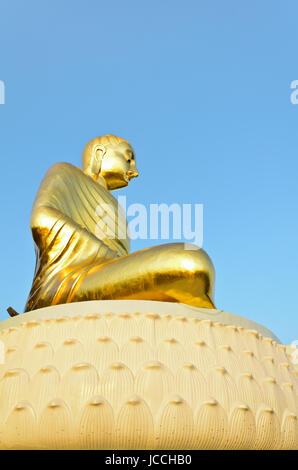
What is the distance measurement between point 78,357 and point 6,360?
0.37 metres

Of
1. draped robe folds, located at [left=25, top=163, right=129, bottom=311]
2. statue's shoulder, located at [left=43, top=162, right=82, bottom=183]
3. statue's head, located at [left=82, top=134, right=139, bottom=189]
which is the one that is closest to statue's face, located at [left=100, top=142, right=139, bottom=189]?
statue's head, located at [left=82, top=134, right=139, bottom=189]

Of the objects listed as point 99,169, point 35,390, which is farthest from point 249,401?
point 99,169

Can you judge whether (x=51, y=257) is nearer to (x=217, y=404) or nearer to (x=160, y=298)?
(x=160, y=298)

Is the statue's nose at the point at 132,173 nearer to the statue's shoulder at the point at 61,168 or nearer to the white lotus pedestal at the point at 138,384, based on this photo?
the statue's shoulder at the point at 61,168

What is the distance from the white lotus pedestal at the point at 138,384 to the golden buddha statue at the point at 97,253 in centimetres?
46

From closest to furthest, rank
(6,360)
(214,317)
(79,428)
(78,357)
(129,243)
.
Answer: (79,428), (78,357), (6,360), (214,317), (129,243)

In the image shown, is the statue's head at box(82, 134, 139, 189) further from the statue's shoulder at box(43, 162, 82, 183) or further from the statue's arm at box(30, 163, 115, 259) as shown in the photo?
the statue's arm at box(30, 163, 115, 259)

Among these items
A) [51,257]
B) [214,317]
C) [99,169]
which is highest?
[99,169]

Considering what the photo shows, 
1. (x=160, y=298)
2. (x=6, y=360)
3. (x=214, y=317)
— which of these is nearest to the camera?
(x=6, y=360)

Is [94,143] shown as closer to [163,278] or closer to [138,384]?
[163,278]

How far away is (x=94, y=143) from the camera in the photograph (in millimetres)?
5000

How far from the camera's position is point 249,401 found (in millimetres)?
2113

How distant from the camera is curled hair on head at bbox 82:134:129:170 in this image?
16.3ft
